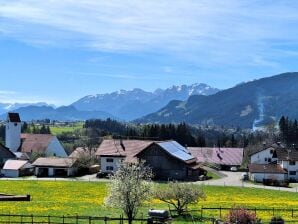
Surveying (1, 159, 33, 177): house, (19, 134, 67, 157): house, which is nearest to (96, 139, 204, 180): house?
(1, 159, 33, 177): house

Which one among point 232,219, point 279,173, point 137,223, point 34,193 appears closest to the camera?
point 232,219

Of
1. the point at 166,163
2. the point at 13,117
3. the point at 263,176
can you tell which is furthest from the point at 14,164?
the point at 263,176

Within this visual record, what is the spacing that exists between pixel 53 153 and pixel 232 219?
11788 centimetres

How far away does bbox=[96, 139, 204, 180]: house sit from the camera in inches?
4397

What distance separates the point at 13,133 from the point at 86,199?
275 ft

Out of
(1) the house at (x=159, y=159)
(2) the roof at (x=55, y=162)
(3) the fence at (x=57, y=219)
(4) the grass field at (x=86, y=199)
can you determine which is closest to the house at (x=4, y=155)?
(2) the roof at (x=55, y=162)

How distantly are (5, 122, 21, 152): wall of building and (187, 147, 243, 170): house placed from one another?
45.5 m

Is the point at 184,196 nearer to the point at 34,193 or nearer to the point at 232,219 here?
the point at 232,219

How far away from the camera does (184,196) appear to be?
57.1m

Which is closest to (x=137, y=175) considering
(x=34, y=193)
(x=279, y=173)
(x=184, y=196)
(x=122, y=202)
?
(x=122, y=202)

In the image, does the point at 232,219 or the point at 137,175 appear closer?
the point at 232,219

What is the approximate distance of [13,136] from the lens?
15175 cm

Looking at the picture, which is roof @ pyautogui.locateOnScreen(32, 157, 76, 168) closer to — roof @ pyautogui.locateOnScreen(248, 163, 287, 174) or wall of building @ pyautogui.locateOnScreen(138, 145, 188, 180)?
wall of building @ pyautogui.locateOnScreen(138, 145, 188, 180)

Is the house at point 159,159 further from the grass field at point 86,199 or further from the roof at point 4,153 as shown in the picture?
the roof at point 4,153
